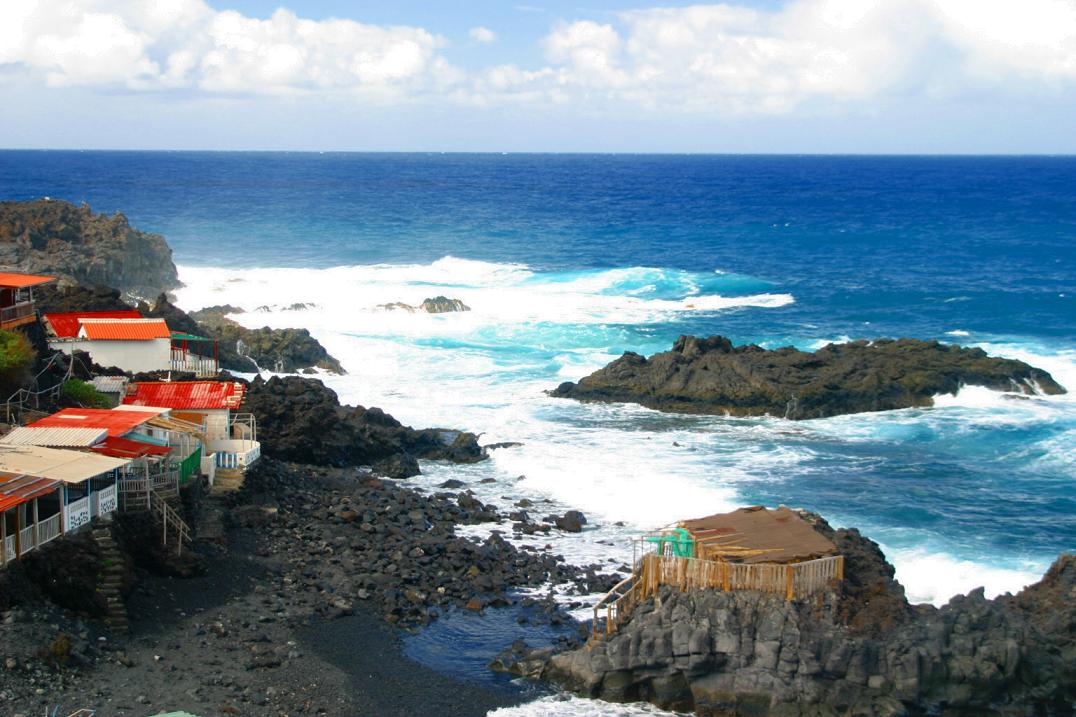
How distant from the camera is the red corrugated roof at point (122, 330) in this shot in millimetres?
34281

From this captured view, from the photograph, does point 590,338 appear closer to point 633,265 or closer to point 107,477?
point 633,265

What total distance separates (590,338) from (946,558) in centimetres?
3083

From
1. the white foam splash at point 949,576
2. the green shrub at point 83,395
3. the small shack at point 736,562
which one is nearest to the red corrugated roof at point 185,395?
the green shrub at point 83,395

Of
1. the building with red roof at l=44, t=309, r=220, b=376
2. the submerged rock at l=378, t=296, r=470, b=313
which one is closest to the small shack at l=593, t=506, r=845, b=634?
the building with red roof at l=44, t=309, r=220, b=376

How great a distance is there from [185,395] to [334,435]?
540 centimetres

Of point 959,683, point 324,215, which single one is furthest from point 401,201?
point 959,683

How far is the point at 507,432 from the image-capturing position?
38375 mm

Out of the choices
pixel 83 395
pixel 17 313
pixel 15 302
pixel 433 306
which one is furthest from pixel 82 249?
pixel 83 395

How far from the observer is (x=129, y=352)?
1367 inches

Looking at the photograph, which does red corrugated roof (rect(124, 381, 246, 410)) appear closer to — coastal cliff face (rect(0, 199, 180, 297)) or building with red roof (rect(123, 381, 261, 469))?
building with red roof (rect(123, 381, 261, 469))

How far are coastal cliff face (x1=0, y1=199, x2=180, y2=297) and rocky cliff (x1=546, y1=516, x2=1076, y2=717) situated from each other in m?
41.9

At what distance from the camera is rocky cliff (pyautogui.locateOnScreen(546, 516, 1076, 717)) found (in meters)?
19.2

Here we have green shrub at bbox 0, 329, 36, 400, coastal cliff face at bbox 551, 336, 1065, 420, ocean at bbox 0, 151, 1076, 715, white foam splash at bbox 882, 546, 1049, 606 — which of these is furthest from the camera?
coastal cliff face at bbox 551, 336, 1065, 420

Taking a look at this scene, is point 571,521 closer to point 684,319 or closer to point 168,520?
point 168,520
